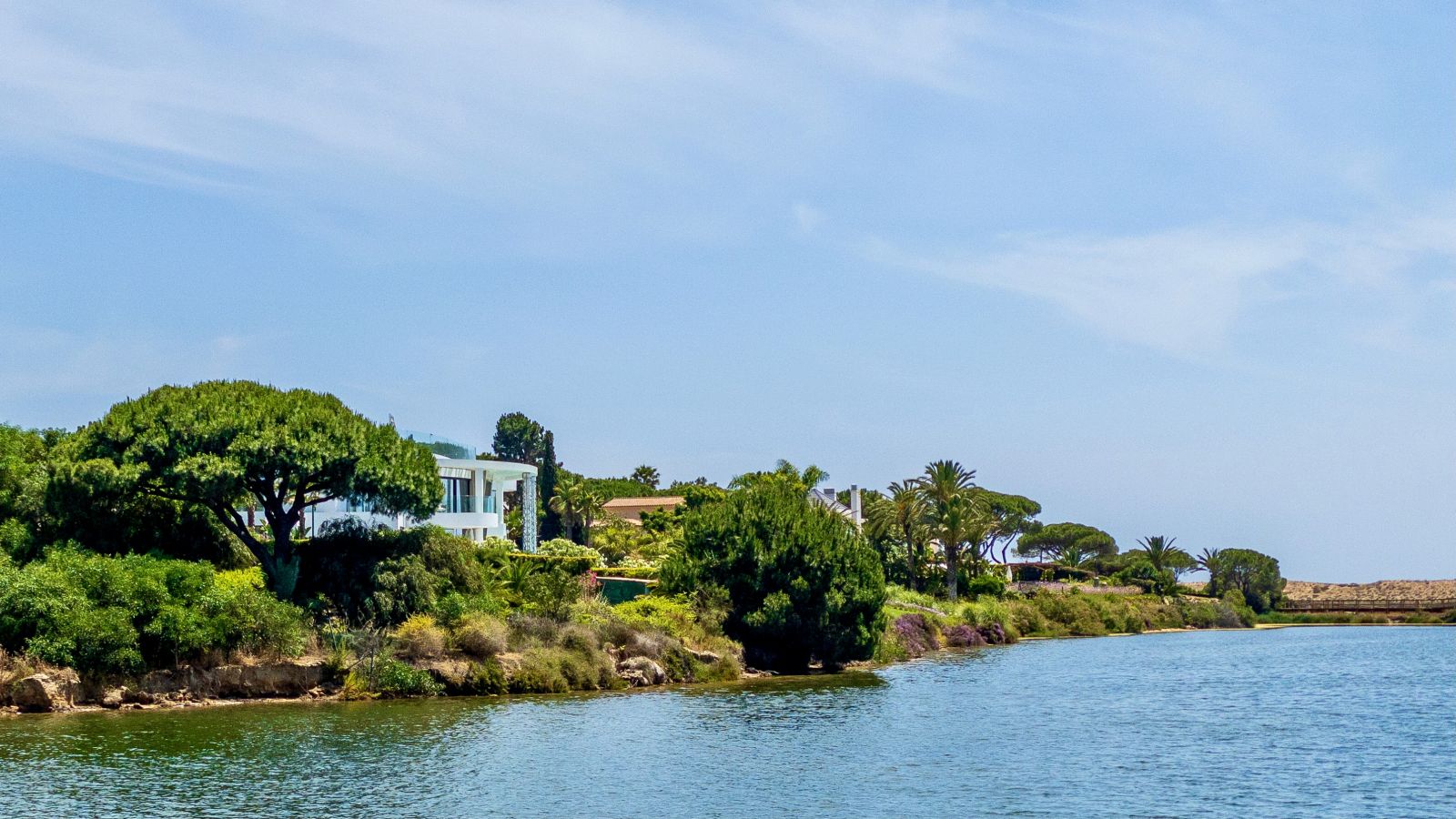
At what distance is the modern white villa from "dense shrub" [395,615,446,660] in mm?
23150

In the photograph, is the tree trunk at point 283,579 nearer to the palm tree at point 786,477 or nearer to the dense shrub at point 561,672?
the dense shrub at point 561,672

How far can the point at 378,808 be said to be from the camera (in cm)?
2847

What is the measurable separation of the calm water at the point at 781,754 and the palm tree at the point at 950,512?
1683 inches

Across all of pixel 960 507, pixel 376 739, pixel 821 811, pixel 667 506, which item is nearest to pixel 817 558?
pixel 376 739

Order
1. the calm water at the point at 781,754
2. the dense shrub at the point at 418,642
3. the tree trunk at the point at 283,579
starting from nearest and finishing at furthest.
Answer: the calm water at the point at 781,754 → the dense shrub at the point at 418,642 → the tree trunk at the point at 283,579

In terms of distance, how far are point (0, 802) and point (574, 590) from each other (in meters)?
27.6

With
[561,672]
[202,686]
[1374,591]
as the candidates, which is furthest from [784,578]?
[1374,591]

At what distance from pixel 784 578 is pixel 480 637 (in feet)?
46.3

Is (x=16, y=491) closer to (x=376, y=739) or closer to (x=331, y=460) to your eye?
(x=331, y=460)

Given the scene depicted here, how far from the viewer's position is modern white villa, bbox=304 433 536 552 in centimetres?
7605

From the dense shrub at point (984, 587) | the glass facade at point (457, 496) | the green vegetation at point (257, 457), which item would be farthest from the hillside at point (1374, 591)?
the green vegetation at point (257, 457)

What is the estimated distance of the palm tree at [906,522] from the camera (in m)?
97.8

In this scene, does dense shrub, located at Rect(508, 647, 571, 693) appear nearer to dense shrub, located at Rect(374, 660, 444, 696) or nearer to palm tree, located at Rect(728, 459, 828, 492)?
dense shrub, located at Rect(374, 660, 444, 696)

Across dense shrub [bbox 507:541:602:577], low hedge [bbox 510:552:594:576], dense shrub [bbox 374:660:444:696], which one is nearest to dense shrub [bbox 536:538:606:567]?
dense shrub [bbox 507:541:602:577]
